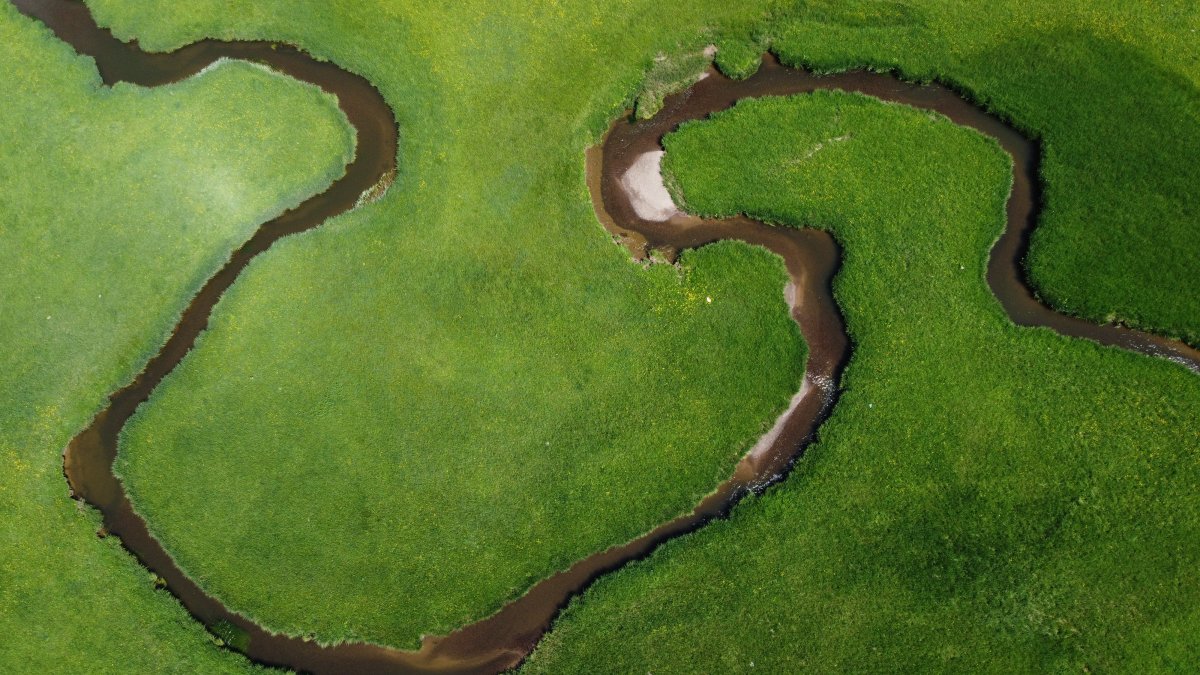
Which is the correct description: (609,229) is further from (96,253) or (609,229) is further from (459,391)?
(96,253)

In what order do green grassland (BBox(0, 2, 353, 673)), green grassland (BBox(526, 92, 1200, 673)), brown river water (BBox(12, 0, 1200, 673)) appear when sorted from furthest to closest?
green grassland (BBox(0, 2, 353, 673))
brown river water (BBox(12, 0, 1200, 673))
green grassland (BBox(526, 92, 1200, 673))

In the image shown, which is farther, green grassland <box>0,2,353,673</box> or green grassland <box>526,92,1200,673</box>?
green grassland <box>0,2,353,673</box>

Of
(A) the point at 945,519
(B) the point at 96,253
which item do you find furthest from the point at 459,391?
(A) the point at 945,519

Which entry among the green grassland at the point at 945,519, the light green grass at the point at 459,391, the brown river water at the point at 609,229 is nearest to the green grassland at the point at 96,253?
the brown river water at the point at 609,229

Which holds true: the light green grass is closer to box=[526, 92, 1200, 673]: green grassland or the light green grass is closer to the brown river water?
the brown river water

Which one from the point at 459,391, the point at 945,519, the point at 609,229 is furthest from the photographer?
the point at 609,229

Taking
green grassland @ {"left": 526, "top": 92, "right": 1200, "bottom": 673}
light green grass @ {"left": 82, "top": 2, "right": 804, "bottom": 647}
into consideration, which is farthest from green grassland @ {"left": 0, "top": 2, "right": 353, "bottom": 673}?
green grassland @ {"left": 526, "top": 92, "right": 1200, "bottom": 673}

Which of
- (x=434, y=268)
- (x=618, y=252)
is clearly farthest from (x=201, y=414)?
(x=618, y=252)
